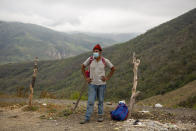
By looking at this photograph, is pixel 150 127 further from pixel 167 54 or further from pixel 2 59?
pixel 2 59

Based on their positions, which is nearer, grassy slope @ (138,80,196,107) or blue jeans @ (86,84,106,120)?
blue jeans @ (86,84,106,120)

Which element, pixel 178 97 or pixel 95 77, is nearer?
pixel 95 77

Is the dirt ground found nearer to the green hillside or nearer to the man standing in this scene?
the man standing

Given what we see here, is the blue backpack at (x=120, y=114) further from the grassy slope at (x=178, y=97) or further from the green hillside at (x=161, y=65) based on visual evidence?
the green hillside at (x=161, y=65)

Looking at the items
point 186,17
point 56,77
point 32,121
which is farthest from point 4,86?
point 32,121

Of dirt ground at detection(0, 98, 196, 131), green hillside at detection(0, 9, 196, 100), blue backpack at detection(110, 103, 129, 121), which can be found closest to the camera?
dirt ground at detection(0, 98, 196, 131)

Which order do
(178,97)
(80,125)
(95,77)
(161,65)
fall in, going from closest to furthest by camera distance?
(80,125) < (95,77) < (178,97) < (161,65)

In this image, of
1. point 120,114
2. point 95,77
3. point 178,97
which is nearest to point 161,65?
point 178,97

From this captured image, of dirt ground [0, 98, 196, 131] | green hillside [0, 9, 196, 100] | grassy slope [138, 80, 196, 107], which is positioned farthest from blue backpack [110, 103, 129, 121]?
green hillside [0, 9, 196, 100]

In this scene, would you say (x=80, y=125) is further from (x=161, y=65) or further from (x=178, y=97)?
(x=161, y=65)

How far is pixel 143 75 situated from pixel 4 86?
45297mm

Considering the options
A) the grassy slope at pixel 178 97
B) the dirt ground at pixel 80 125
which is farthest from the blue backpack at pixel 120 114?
the grassy slope at pixel 178 97

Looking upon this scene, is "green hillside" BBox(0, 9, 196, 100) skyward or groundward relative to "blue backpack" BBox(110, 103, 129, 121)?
skyward

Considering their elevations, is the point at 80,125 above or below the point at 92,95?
below
